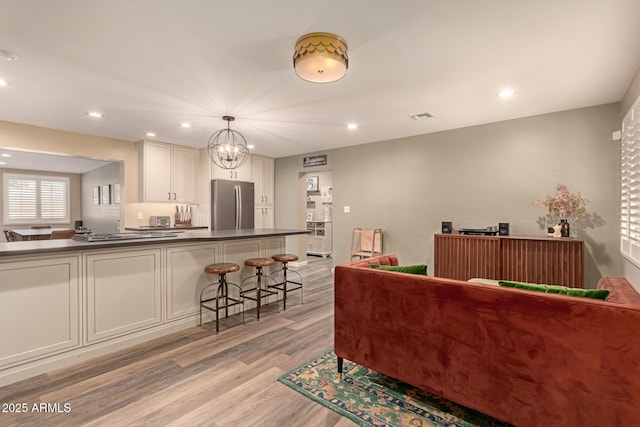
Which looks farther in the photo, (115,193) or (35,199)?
(35,199)

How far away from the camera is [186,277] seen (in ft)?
10.7

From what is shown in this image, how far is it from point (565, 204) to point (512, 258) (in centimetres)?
87

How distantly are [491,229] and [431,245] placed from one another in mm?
959

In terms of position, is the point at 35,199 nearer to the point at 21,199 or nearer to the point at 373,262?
the point at 21,199

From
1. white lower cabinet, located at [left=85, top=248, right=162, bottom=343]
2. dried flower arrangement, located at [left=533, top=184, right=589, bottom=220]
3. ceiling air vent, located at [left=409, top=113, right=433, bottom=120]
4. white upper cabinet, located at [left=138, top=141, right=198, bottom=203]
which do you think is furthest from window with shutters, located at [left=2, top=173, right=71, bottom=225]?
dried flower arrangement, located at [left=533, top=184, right=589, bottom=220]

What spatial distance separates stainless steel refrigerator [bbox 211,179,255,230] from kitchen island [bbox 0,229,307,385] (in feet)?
8.44

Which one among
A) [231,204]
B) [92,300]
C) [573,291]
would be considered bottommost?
[92,300]

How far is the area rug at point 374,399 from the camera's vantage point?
1.82 meters

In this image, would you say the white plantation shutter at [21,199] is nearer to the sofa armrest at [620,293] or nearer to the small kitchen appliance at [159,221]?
the small kitchen appliance at [159,221]

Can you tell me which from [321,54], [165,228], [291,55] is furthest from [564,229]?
[165,228]

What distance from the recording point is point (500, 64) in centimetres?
257

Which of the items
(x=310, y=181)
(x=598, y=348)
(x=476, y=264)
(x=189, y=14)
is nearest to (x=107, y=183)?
(x=310, y=181)

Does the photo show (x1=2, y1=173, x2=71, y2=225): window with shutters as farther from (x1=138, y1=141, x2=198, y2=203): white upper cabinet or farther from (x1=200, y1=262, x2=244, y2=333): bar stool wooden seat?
(x1=200, y1=262, x2=244, y2=333): bar stool wooden seat

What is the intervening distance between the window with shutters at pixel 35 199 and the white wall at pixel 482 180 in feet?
27.4
